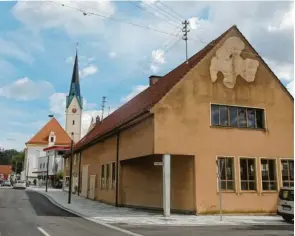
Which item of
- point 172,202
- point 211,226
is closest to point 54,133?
point 172,202

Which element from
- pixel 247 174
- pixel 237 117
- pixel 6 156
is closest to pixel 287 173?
pixel 247 174

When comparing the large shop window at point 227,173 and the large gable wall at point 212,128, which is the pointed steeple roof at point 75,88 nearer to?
the large gable wall at point 212,128

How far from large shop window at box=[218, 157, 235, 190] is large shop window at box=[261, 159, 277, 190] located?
6.59 ft

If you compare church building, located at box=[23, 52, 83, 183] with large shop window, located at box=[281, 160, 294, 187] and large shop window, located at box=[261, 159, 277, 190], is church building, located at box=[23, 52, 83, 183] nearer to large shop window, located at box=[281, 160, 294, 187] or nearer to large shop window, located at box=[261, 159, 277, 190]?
large shop window, located at box=[261, 159, 277, 190]

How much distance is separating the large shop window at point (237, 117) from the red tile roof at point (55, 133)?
239 ft

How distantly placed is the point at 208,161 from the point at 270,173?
4.16 m

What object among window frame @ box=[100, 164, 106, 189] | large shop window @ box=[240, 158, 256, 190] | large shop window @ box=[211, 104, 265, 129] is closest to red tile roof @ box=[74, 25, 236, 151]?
large shop window @ box=[211, 104, 265, 129]

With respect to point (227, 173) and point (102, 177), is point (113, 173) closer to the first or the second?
point (102, 177)

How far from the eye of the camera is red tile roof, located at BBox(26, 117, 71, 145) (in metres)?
91.4

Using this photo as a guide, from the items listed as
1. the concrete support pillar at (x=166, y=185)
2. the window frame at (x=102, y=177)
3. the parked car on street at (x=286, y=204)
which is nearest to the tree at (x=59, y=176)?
the window frame at (x=102, y=177)

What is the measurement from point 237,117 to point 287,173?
450cm

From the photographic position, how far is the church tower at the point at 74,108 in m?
99.2

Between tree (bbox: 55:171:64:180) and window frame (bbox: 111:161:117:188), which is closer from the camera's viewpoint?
window frame (bbox: 111:161:117:188)

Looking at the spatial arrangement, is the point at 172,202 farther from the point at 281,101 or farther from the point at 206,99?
the point at 281,101
